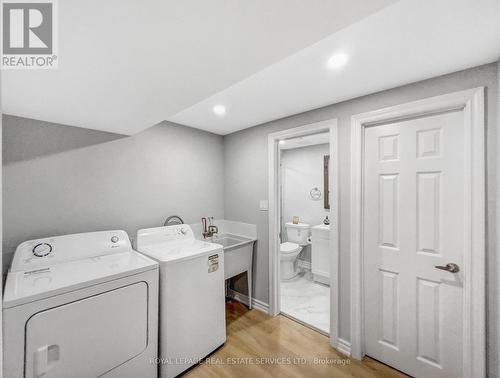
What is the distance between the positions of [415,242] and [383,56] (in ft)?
4.48

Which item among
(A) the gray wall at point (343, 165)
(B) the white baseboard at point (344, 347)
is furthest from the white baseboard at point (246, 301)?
(B) the white baseboard at point (344, 347)

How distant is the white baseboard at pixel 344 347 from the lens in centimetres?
195

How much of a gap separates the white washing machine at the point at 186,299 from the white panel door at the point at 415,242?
135 centimetres

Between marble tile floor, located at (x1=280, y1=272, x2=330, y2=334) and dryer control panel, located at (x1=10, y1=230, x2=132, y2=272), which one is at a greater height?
dryer control panel, located at (x1=10, y1=230, x2=132, y2=272)

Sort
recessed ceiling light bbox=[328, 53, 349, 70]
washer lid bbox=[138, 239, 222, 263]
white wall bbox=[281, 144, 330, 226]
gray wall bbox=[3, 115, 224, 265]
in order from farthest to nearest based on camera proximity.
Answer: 1. white wall bbox=[281, 144, 330, 226]
2. washer lid bbox=[138, 239, 222, 263]
3. gray wall bbox=[3, 115, 224, 265]
4. recessed ceiling light bbox=[328, 53, 349, 70]

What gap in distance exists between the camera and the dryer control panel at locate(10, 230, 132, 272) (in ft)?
4.95

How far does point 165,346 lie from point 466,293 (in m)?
2.17

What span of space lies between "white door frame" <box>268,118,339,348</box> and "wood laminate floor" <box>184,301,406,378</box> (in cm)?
18

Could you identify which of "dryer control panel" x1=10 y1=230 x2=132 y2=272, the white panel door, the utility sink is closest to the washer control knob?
"dryer control panel" x1=10 y1=230 x2=132 y2=272

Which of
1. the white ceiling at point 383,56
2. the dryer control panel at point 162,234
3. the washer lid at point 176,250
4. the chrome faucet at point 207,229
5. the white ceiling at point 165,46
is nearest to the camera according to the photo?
the white ceiling at point 165,46

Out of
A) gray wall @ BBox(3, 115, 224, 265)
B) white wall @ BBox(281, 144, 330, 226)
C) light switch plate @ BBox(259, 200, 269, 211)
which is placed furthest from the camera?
white wall @ BBox(281, 144, 330, 226)

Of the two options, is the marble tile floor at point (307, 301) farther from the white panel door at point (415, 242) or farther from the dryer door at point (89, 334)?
the dryer door at point (89, 334)

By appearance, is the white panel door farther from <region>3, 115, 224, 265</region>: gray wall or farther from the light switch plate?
<region>3, 115, 224, 265</region>: gray wall

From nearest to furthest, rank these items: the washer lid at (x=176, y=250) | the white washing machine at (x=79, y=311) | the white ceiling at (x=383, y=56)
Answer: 1. the white ceiling at (x=383, y=56)
2. the white washing machine at (x=79, y=311)
3. the washer lid at (x=176, y=250)
